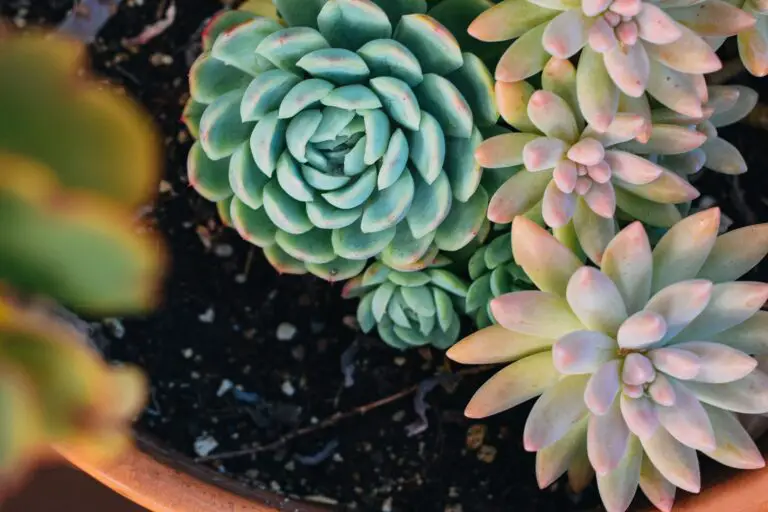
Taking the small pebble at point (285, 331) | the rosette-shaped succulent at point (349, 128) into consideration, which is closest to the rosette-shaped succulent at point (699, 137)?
the rosette-shaped succulent at point (349, 128)

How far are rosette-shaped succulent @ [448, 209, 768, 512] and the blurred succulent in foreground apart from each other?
15.0 inches

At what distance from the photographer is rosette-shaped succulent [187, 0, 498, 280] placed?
60cm

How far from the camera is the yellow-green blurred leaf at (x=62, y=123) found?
0.23m

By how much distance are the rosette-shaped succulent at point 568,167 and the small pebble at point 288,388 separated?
1.09 feet

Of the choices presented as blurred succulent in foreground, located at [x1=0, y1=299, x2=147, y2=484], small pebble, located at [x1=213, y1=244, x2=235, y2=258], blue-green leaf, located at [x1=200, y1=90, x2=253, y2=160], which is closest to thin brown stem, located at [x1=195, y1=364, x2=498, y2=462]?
small pebble, located at [x1=213, y1=244, x2=235, y2=258]

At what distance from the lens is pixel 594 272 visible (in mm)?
563

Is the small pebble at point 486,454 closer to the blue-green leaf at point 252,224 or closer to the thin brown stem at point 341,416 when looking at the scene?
the thin brown stem at point 341,416

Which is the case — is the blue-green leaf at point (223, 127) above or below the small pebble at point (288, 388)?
above

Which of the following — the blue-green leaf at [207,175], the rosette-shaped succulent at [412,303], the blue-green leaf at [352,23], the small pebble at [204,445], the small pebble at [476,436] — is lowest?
the small pebble at [476,436]

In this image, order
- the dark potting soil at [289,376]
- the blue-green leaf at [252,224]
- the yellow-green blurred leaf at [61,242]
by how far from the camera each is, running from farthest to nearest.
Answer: the dark potting soil at [289,376] < the blue-green leaf at [252,224] < the yellow-green blurred leaf at [61,242]

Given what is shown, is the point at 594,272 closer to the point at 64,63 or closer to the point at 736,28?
the point at 736,28

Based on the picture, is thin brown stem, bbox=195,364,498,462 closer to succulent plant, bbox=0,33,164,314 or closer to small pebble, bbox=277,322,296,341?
small pebble, bbox=277,322,296,341

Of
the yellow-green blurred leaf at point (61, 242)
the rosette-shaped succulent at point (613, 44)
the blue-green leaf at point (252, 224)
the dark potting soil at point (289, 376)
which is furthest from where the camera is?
the dark potting soil at point (289, 376)

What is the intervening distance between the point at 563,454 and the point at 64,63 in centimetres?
55
